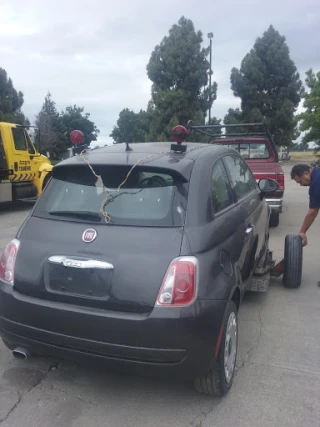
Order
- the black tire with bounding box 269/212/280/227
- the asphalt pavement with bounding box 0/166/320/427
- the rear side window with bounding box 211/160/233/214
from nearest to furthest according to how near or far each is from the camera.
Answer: the asphalt pavement with bounding box 0/166/320/427
the rear side window with bounding box 211/160/233/214
the black tire with bounding box 269/212/280/227

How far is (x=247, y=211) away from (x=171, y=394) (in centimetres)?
176

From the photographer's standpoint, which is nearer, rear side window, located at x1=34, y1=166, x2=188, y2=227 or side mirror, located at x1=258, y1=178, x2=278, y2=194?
rear side window, located at x1=34, y1=166, x2=188, y2=227

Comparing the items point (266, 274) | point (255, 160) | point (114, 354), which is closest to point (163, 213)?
point (114, 354)

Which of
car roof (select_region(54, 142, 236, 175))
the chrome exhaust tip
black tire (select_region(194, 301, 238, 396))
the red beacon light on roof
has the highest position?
the red beacon light on roof

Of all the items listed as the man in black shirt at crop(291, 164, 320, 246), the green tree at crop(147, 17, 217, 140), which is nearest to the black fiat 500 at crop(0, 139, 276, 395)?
the man in black shirt at crop(291, 164, 320, 246)

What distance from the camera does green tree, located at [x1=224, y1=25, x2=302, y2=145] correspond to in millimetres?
32938

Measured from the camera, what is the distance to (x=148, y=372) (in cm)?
269

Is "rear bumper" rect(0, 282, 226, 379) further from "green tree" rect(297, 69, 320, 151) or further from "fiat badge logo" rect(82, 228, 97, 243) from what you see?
"green tree" rect(297, 69, 320, 151)

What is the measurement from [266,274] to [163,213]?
243 cm

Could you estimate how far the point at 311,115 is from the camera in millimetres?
10602

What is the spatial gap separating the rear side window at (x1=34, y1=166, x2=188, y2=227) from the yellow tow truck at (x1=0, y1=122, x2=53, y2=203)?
9725 millimetres

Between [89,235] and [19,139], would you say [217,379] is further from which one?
[19,139]

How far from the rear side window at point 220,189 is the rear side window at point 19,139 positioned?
34.6ft

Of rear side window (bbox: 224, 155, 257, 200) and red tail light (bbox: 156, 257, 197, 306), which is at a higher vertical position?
rear side window (bbox: 224, 155, 257, 200)
